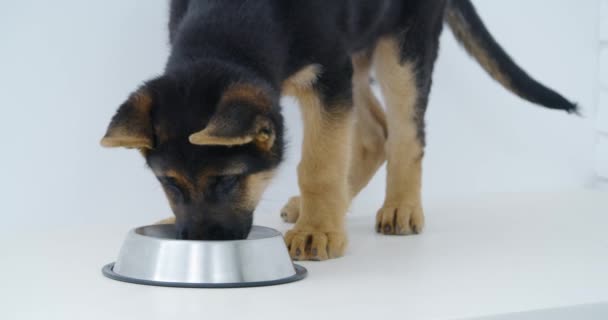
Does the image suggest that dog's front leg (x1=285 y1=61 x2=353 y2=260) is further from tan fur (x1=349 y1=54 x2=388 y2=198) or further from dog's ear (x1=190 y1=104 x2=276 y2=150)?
tan fur (x1=349 y1=54 x2=388 y2=198)

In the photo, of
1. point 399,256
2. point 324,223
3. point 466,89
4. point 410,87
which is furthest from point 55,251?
point 466,89

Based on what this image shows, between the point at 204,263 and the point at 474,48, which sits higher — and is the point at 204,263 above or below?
below

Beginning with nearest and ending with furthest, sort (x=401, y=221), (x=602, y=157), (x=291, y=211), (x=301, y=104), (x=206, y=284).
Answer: (x=206, y=284) → (x=301, y=104) → (x=401, y=221) → (x=291, y=211) → (x=602, y=157)

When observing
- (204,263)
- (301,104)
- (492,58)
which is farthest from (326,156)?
(492,58)

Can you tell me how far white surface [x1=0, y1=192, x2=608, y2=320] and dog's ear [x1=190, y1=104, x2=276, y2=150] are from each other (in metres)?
0.37

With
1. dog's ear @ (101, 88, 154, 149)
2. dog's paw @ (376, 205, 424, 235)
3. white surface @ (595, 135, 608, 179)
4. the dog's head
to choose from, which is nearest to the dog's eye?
the dog's head

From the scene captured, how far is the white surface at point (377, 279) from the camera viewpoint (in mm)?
2098

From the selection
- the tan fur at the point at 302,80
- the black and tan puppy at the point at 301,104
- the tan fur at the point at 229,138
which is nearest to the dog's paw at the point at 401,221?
the black and tan puppy at the point at 301,104

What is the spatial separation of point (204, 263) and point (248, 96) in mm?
426

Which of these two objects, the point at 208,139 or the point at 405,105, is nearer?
the point at 208,139

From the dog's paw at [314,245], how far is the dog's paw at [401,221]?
52 centimetres

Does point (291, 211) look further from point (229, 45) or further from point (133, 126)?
point (133, 126)

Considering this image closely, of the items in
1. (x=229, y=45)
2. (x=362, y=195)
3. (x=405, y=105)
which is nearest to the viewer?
(x=229, y=45)

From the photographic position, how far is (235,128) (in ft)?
7.18
